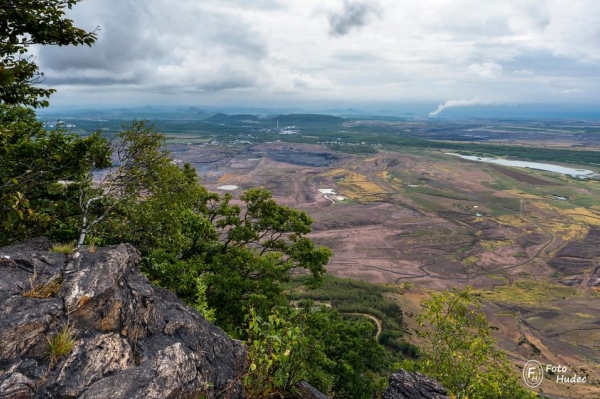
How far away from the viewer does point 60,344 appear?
24.2ft

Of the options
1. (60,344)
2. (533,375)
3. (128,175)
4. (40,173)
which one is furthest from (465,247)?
(60,344)

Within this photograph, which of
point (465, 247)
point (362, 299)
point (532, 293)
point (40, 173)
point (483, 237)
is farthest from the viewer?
point (483, 237)

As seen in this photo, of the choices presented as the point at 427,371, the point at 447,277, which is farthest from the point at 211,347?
the point at 447,277

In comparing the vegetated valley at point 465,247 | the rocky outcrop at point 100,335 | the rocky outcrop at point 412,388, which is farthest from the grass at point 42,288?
the rocky outcrop at point 412,388

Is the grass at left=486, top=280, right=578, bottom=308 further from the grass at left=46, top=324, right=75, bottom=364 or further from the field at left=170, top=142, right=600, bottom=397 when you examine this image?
the grass at left=46, top=324, right=75, bottom=364

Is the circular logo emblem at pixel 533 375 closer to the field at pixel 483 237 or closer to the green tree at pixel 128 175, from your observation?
the field at pixel 483 237

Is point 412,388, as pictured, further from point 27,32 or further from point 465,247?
point 465,247

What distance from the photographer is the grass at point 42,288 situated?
8391 millimetres

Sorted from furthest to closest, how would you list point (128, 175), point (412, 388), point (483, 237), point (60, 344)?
point (483, 237), point (128, 175), point (412, 388), point (60, 344)

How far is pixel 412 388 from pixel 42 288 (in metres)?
11.0

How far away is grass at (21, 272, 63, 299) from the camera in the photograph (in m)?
8.39

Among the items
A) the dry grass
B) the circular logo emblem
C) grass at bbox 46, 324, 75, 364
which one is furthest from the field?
grass at bbox 46, 324, 75, 364

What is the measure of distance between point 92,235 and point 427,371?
16.5m

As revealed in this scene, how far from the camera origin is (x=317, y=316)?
80.2 ft
